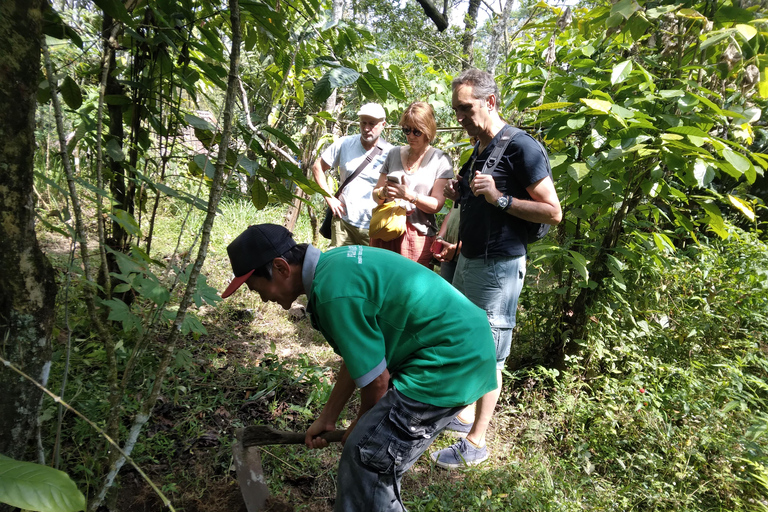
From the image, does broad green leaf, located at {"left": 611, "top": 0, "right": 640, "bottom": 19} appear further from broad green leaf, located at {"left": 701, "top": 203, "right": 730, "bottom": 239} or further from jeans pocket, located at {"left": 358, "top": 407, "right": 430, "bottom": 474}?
jeans pocket, located at {"left": 358, "top": 407, "right": 430, "bottom": 474}

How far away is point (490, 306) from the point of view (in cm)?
221

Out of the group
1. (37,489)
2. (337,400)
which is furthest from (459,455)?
(37,489)

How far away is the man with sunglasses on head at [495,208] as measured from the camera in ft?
6.81

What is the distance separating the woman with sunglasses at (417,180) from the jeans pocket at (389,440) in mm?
1518

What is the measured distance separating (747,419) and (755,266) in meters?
1.30

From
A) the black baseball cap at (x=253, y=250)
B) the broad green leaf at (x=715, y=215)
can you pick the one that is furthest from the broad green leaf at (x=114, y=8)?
the broad green leaf at (x=715, y=215)

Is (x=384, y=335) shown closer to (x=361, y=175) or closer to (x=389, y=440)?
(x=389, y=440)

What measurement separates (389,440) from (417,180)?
1.76 metres

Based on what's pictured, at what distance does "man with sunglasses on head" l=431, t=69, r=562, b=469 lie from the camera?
2076mm

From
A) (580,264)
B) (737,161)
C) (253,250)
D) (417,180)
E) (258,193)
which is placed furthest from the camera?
(417,180)

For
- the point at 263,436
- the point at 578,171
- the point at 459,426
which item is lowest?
the point at 459,426

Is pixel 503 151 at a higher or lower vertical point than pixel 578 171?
higher

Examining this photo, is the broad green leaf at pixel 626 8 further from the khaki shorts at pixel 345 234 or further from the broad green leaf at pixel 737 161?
the khaki shorts at pixel 345 234

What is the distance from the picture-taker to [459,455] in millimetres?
2357
